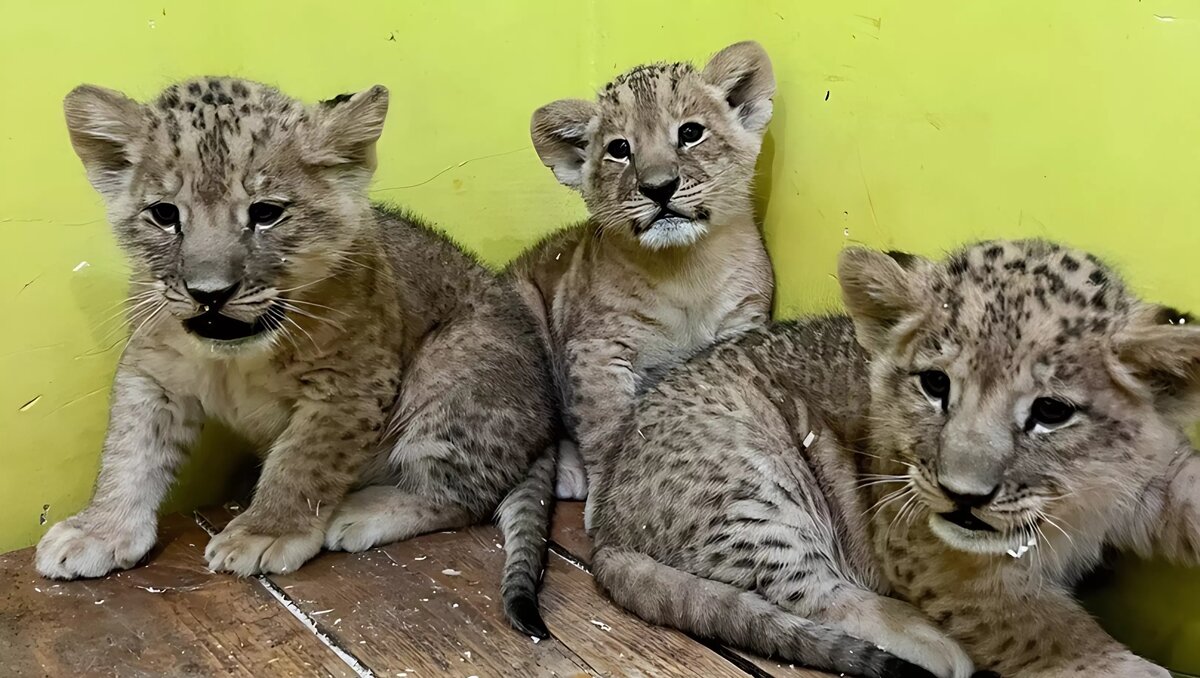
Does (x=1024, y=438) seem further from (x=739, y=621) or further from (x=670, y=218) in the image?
(x=670, y=218)

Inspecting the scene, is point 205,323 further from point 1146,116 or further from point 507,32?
point 1146,116

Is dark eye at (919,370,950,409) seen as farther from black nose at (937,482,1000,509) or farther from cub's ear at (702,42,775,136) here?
cub's ear at (702,42,775,136)

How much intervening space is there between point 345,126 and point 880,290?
1298 millimetres

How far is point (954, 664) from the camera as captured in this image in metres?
2.07

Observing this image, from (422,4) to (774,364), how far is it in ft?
4.87

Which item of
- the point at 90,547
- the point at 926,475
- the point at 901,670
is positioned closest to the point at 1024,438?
the point at 926,475

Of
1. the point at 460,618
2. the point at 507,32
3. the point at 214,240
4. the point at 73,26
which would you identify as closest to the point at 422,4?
the point at 507,32

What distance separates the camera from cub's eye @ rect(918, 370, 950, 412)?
6.46 ft

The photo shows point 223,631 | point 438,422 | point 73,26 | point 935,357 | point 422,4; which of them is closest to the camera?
point 935,357

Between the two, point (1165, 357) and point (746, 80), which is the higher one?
point (746, 80)

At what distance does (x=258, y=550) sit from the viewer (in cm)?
244

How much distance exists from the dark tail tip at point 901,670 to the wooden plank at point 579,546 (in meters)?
0.13

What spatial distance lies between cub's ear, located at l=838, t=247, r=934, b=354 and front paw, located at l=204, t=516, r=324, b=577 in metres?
1.41

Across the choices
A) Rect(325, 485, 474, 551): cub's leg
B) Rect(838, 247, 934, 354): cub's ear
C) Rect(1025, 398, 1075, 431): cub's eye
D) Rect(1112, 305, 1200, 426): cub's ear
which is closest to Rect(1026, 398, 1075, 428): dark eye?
Rect(1025, 398, 1075, 431): cub's eye
